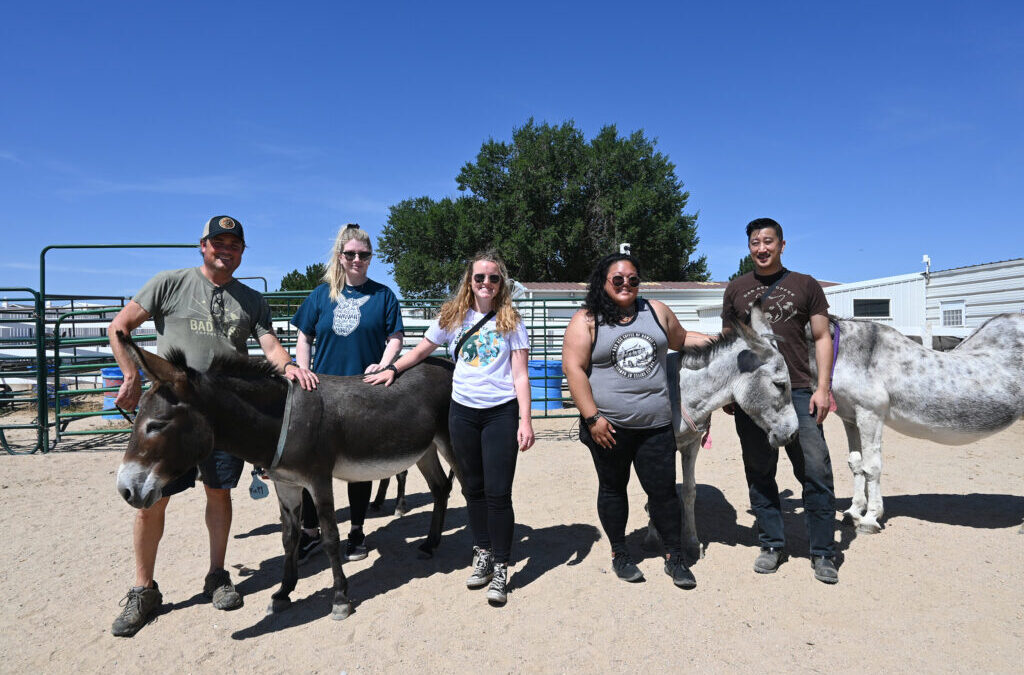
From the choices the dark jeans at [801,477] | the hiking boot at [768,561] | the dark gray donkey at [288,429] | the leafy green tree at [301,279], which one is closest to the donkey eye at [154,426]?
the dark gray donkey at [288,429]

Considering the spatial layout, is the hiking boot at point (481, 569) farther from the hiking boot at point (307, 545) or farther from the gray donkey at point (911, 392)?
the gray donkey at point (911, 392)

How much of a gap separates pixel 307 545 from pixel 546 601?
74.8 inches

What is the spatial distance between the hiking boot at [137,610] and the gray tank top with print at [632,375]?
283 centimetres

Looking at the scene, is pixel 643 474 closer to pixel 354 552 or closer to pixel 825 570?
pixel 825 570

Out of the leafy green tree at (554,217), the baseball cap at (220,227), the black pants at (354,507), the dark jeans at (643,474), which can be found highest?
the leafy green tree at (554,217)

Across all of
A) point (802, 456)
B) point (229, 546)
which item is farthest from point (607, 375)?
point (229, 546)

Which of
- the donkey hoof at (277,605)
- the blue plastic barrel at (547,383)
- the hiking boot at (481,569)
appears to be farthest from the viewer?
the blue plastic barrel at (547,383)

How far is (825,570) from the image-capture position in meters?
3.62

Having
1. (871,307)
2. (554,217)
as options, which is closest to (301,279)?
(554,217)

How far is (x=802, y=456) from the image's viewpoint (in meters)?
3.71

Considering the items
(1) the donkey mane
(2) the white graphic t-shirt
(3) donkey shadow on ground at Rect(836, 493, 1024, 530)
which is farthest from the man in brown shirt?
(2) the white graphic t-shirt

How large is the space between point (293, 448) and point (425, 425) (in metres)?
0.86

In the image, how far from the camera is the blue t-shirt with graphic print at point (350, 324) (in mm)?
3746

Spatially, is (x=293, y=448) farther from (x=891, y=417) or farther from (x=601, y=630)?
(x=891, y=417)
